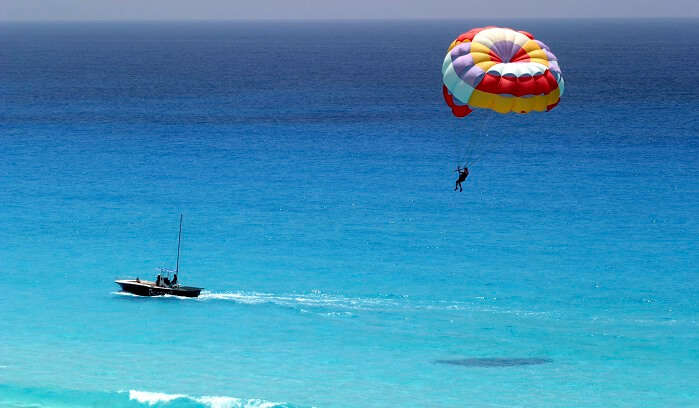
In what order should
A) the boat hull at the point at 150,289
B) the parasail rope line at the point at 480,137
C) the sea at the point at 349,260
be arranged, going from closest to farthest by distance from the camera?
the sea at the point at 349,260 → the boat hull at the point at 150,289 → the parasail rope line at the point at 480,137

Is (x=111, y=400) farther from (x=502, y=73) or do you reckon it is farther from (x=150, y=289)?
(x=502, y=73)

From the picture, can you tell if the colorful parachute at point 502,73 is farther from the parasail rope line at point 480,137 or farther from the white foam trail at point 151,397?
the parasail rope line at point 480,137

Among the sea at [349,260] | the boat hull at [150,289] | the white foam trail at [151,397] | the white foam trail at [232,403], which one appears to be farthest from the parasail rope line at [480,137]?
the white foam trail at [151,397]

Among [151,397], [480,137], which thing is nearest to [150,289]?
[151,397]

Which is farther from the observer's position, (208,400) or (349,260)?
(349,260)

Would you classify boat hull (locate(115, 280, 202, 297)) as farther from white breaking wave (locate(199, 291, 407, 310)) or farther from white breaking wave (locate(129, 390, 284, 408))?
white breaking wave (locate(129, 390, 284, 408))

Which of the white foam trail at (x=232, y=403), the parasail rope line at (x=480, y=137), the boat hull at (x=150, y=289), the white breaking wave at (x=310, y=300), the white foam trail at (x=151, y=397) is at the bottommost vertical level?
the white foam trail at (x=232, y=403)

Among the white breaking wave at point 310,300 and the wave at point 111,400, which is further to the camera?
the white breaking wave at point 310,300
